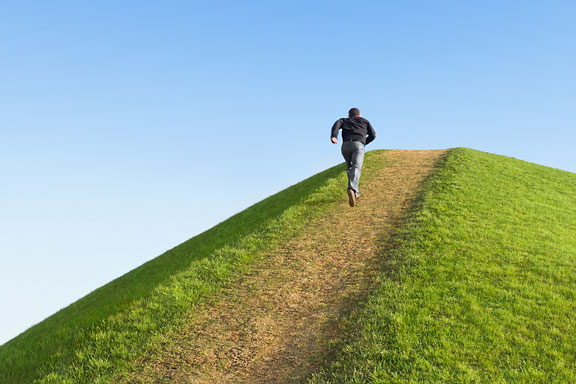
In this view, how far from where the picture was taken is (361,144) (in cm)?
1456

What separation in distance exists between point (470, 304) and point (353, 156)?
7364 mm

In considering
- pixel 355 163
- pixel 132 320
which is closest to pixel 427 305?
pixel 132 320

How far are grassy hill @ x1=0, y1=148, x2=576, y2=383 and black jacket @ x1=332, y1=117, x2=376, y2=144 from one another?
3202mm

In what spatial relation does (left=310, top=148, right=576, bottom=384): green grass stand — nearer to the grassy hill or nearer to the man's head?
the grassy hill

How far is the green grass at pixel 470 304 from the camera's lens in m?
6.65

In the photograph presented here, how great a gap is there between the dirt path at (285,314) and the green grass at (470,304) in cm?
62

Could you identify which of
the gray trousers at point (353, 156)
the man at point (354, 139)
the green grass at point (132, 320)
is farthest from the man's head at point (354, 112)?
the green grass at point (132, 320)

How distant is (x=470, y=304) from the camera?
8383 millimetres

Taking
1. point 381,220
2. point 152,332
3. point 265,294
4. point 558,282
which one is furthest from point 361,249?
point 152,332

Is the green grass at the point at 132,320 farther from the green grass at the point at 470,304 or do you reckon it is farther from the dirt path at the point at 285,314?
the green grass at the point at 470,304

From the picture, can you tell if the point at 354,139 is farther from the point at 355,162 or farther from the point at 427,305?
the point at 427,305

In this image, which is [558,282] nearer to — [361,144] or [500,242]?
[500,242]

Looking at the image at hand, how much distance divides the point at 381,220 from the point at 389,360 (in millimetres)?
7778

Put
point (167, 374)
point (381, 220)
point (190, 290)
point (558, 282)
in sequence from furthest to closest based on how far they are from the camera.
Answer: point (381, 220) < point (190, 290) < point (558, 282) < point (167, 374)
